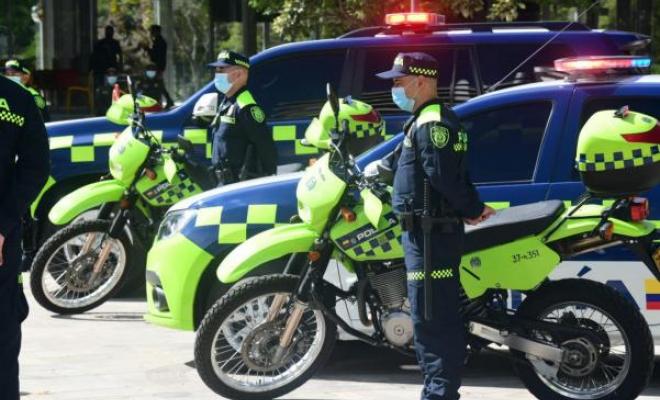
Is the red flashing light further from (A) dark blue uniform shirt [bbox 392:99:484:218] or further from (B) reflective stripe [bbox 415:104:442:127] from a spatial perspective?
(B) reflective stripe [bbox 415:104:442:127]

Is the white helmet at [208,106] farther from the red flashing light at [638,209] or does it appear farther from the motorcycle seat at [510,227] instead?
the red flashing light at [638,209]

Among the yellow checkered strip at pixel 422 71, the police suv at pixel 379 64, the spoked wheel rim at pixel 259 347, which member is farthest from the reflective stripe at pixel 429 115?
the police suv at pixel 379 64

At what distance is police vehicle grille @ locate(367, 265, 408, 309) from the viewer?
22.1 ft

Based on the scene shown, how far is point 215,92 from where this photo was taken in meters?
10.8

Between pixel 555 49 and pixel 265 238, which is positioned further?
pixel 555 49

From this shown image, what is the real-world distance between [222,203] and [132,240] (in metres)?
2.12

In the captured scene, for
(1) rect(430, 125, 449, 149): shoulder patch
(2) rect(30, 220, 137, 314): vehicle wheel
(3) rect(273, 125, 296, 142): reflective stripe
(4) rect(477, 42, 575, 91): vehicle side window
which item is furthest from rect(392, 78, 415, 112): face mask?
(3) rect(273, 125, 296, 142): reflective stripe

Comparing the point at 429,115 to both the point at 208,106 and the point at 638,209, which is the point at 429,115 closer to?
the point at 638,209

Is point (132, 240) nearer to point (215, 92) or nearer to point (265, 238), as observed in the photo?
point (215, 92)

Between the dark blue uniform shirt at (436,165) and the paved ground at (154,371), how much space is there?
122 cm

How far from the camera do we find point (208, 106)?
9.98 meters

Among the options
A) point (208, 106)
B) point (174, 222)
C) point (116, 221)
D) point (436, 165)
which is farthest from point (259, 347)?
point (208, 106)

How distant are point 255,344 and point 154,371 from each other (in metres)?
1.10

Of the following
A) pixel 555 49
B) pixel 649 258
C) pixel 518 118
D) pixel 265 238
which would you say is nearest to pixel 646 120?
pixel 649 258
